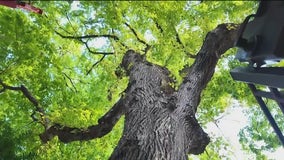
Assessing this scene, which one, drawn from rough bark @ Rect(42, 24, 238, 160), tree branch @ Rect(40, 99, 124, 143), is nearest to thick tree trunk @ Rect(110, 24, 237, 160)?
rough bark @ Rect(42, 24, 238, 160)

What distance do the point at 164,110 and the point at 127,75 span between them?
2912mm

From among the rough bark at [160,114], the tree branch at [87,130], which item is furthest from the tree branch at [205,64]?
the tree branch at [87,130]

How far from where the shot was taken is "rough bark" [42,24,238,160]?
4.47m

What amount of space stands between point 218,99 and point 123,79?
254cm

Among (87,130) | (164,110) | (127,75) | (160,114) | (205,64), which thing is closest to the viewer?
(160,114)

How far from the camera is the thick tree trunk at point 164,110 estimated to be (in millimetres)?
4445

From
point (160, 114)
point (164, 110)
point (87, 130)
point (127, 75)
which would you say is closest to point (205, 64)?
point (164, 110)

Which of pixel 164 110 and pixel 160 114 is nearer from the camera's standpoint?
pixel 160 114

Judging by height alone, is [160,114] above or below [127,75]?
below

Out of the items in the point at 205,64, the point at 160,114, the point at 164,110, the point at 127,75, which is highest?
the point at 127,75

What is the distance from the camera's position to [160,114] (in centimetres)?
514

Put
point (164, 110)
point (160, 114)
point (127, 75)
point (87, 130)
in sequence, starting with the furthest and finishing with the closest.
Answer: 1. point (127, 75)
2. point (87, 130)
3. point (164, 110)
4. point (160, 114)

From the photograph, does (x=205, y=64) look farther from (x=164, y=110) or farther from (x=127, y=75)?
(x=127, y=75)

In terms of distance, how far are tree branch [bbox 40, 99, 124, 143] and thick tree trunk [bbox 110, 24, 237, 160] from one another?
0.36 meters
